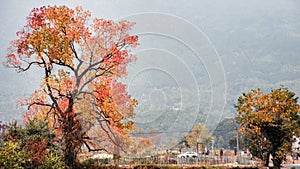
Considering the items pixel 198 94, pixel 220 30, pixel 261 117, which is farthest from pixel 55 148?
pixel 220 30

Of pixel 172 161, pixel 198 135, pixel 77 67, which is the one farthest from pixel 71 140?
pixel 198 135

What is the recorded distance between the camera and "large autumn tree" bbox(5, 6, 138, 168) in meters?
10.3

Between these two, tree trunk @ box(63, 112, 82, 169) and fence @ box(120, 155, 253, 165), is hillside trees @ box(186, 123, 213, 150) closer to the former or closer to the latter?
fence @ box(120, 155, 253, 165)

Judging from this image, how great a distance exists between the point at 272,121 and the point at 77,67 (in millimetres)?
7569

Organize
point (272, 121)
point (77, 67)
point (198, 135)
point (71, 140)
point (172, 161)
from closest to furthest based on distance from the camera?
1. point (71, 140)
2. point (77, 67)
3. point (272, 121)
4. point (172, 161)
5. point (198, 135)

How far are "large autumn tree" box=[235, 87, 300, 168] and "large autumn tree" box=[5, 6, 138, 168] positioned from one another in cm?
492

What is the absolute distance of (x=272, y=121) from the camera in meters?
12.5

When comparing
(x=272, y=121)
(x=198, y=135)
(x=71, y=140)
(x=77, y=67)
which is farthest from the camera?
(x=198, y=135)

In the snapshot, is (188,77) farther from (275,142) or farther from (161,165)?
(275,142)

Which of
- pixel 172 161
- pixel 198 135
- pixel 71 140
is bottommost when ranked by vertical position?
pixel 172 161

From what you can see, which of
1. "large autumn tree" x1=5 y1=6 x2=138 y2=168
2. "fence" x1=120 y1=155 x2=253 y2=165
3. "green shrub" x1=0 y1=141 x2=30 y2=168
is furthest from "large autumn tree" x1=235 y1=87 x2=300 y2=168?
"green shrub" x1=0 y1=141 x2=30 y2=168

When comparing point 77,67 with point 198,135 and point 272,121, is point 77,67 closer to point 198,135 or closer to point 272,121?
point 272,121

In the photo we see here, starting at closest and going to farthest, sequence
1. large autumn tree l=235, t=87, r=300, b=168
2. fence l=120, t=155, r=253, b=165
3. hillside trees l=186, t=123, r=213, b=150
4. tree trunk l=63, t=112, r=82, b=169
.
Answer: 1. tree trunk l=63, t=112, r=82, b=169
2. fence l=120, t=155, r=253, b=165
3. large autumn tree l=235, t=87, r=300, b=168
4. hillside trees l=186, t=123, r=213, b=150

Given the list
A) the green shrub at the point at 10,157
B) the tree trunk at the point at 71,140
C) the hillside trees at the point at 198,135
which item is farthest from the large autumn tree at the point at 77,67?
the hillside trees at the point at 198,135
